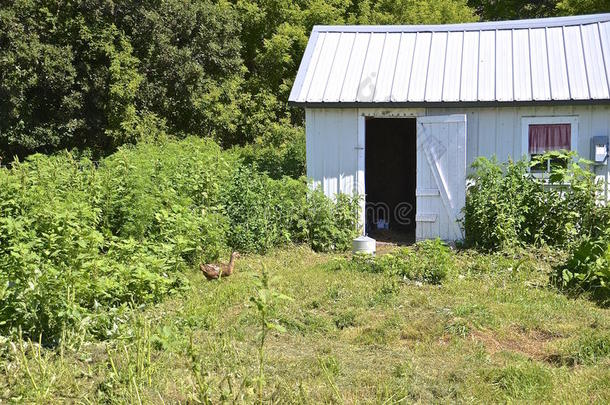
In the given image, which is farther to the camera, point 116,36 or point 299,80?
point 116,36

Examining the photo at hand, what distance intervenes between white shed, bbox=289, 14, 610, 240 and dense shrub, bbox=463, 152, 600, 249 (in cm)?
106

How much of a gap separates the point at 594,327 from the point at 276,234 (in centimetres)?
533

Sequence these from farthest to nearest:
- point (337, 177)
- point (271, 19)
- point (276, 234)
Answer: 1. point (271, 19)
2. point (337, 177)
3. point (276, 234)

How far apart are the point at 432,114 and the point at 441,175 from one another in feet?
3.73

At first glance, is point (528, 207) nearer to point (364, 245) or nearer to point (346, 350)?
point (364, 245)

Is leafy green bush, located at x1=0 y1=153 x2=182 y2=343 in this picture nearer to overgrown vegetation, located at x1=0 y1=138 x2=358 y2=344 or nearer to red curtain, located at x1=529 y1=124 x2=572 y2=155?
overgrown vegetation, located at x1=0 y1=138 x2=358 y2=344

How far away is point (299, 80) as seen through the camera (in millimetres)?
12117

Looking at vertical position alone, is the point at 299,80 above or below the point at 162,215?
above

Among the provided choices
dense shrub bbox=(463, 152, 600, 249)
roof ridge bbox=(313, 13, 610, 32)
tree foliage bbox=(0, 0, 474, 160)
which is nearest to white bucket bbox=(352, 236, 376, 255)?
dense shrub bbox=(463, 152, 600, 249)

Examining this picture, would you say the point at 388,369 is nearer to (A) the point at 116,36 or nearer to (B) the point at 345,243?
(B) the point at 345,243

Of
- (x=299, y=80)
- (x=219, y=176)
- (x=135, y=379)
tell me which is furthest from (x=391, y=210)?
(x=135, y=379)

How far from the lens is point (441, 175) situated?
11.5 meters

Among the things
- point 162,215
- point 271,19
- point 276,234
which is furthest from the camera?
point 271,19

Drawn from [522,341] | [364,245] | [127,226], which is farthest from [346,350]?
[364,245]
